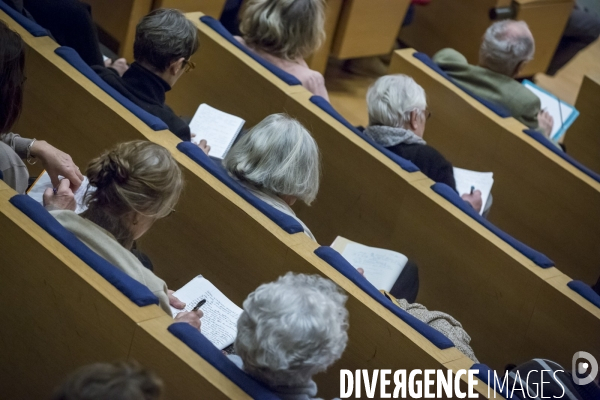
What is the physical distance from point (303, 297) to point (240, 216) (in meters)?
0.60

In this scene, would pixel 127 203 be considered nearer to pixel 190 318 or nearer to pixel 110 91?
pixel 190 318

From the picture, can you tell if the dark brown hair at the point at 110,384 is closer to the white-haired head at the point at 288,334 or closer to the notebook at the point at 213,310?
the white-haired head at the point at 288,334

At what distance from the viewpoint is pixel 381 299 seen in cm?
203

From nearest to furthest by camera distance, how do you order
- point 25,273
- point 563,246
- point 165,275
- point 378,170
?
point 25,273 < point 165,275 < point 378,170 < point 563,246

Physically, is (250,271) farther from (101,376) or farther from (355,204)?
(101,376)

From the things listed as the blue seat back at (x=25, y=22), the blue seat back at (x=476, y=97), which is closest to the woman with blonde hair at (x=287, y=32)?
the blue seat back at (x=476, y=97)

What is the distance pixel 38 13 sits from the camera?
9.68 feet

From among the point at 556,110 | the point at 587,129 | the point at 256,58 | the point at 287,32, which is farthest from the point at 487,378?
the point at 587,129

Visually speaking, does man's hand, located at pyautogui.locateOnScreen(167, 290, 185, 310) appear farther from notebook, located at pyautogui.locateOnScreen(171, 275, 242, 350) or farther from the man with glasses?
the man with glasses

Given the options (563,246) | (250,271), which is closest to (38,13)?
(250,271)

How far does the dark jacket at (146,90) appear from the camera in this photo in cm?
258

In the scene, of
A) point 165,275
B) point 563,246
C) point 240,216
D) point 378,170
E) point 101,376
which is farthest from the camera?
point 563,246

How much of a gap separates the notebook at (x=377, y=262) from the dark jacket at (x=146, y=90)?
24.9 inches

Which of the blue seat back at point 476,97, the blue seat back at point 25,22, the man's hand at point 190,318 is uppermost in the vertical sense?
the blue seat back at point 25,22
